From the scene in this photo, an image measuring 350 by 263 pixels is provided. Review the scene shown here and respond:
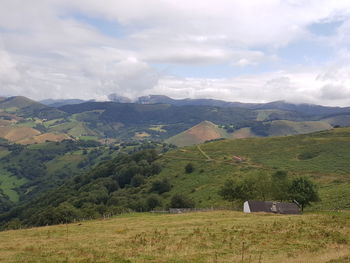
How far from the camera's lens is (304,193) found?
8088cm

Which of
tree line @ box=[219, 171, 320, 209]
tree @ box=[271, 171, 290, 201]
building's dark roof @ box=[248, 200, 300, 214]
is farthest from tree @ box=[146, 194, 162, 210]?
building's dark roof @ box=[248, 200, 300, 214]

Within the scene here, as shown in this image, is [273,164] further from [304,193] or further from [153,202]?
[304,193]

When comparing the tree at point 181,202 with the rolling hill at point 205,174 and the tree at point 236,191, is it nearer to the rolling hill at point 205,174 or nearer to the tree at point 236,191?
the rolling hill at point 205,174

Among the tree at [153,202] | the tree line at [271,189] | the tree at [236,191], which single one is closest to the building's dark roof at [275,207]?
the tree line at [271,189]

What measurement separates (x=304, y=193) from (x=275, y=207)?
10.5 metres

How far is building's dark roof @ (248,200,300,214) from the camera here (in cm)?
7404

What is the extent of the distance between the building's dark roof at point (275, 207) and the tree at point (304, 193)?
505 cm

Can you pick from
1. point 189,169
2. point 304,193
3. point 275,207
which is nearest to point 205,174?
point 189,169

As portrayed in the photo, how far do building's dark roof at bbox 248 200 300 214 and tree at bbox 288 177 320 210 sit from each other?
5054mm

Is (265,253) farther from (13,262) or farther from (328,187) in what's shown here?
(328,187)

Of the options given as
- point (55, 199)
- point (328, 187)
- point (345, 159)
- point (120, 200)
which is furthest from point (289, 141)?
point (55, 199)

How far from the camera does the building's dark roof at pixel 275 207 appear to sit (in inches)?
2915

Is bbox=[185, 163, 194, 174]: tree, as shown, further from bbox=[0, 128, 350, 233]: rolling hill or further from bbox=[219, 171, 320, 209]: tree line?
bbox=[219, 171, 320, 209]: tree line

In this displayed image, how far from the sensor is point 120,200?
413 ft
